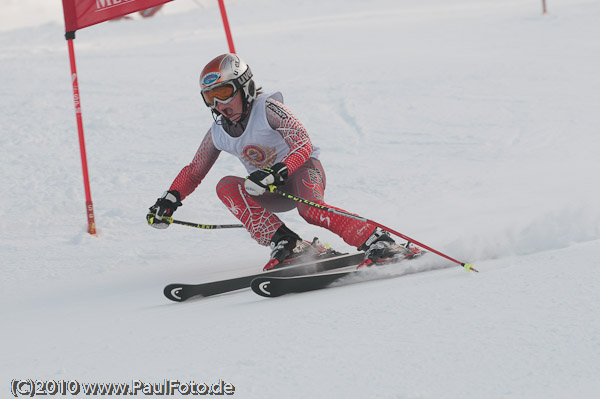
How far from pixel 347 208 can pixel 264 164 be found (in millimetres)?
2188

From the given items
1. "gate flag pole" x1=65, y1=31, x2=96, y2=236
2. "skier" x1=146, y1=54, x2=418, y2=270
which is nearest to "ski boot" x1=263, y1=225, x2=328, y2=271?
"skier" x1=146, y1=54, x2=418, y2=270

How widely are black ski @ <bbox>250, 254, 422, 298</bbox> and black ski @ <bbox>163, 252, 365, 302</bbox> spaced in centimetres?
41

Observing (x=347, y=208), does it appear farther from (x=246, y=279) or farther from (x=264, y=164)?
(x=246, y=279)

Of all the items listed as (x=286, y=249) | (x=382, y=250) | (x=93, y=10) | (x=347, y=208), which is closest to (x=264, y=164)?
(x=286, y=249)

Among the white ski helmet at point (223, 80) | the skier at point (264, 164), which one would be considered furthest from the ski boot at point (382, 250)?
the white ski helmet at point (223, 80)

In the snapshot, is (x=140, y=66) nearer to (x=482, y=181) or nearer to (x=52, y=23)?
(x=482, y=181)

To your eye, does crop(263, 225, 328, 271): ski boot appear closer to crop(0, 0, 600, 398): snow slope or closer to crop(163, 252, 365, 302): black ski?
crop(163, 252, 365, 302): black ski

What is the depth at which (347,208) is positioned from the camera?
6.45 metres

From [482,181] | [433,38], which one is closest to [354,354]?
[482,181]

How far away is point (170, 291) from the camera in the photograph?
3801 millimetres

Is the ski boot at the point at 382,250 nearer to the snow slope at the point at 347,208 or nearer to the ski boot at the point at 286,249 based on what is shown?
the snow slope at the point at 347,208

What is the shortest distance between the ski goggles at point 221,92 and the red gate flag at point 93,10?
1.95 meters

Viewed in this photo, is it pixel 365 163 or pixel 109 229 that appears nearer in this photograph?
pixel 109 229

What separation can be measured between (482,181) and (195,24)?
13782 mm
